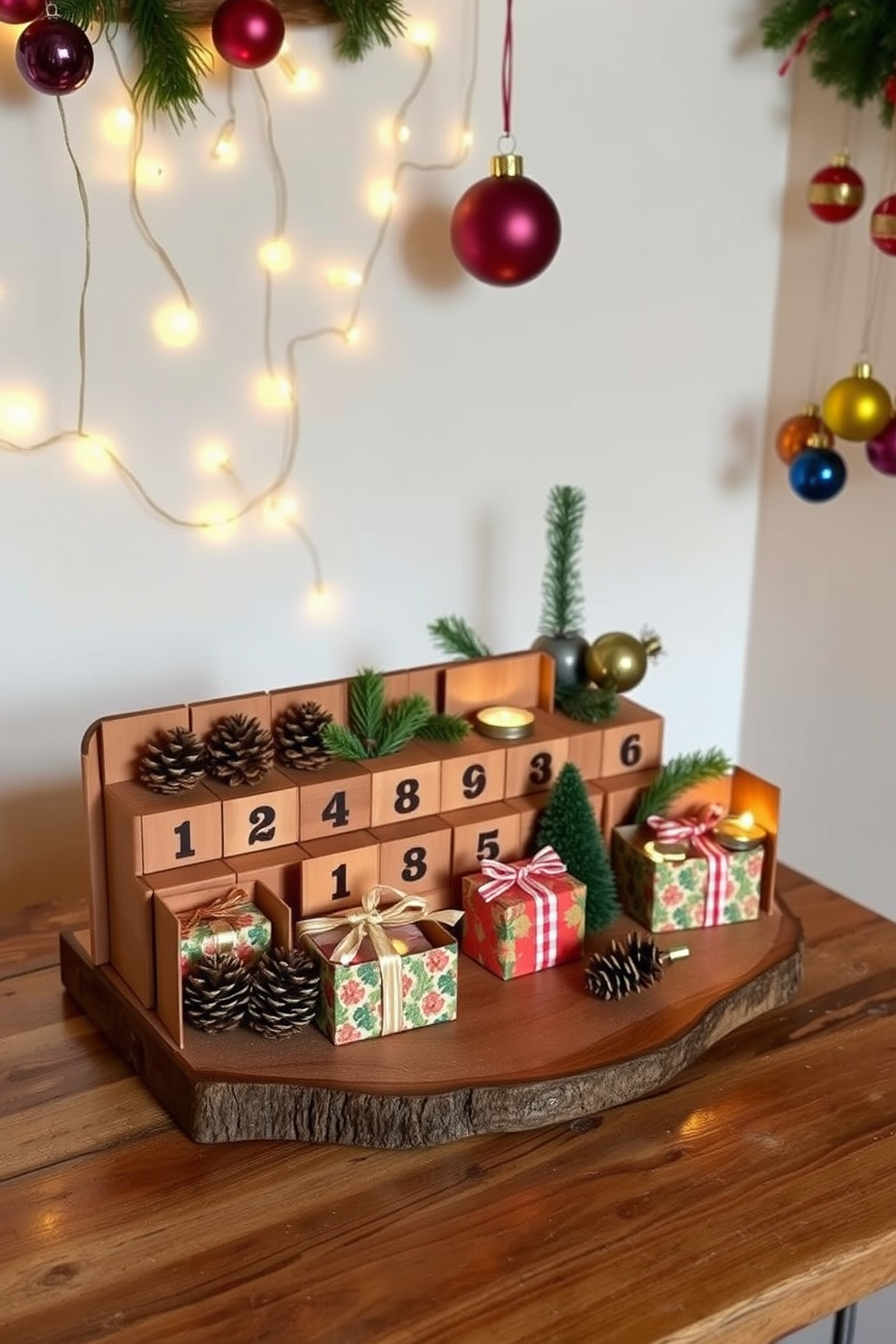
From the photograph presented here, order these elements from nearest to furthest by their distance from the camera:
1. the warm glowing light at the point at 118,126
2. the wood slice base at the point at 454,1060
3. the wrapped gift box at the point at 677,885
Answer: the wood slice base at the point at 454,1060
the wrapped gift box at the point at 677,885
the warm glowing light at the point at 118,126

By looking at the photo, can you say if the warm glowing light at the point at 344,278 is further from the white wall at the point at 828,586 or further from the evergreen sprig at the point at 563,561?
the white wall at the point at 828,586

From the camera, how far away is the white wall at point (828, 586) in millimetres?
1818

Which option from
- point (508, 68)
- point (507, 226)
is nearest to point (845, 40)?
point (508, 68)

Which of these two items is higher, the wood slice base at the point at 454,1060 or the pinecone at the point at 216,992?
the pinecone at the point at 216,992

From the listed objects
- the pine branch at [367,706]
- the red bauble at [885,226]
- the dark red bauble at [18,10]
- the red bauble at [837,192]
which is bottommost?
the pine branch at [367,706]

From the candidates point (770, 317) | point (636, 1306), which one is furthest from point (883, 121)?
point (636, 1306)

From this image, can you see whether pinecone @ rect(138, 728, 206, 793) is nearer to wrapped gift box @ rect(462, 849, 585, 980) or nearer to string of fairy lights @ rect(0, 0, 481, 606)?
wrapped gift box @ rect(462, 849, 585, 980)

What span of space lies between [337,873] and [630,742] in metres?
0.33

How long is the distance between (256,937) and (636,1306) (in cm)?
39

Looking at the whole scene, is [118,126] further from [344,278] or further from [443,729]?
[443,729]

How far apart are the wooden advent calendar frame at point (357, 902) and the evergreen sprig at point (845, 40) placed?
2.76 feet

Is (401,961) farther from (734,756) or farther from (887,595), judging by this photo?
(734,756)

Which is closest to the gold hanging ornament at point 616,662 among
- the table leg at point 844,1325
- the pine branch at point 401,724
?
the pine branch at point 401,724

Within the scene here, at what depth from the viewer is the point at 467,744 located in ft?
4.20
